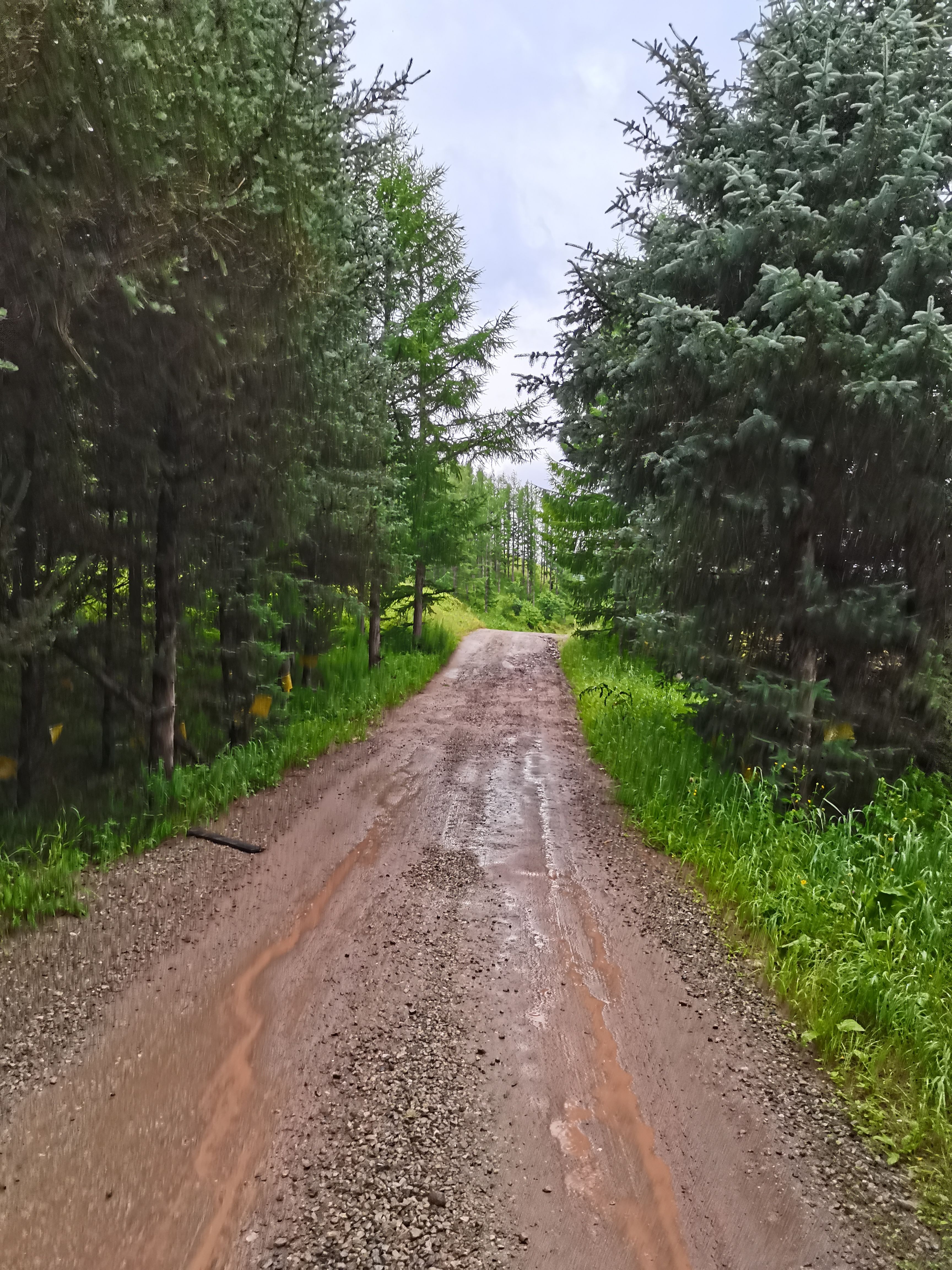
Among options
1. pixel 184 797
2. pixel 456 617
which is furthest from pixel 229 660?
pixel 456 617

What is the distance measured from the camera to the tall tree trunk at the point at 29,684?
6.25 meters

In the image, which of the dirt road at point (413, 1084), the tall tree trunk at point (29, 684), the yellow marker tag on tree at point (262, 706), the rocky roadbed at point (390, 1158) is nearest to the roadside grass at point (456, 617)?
the yellow marker tag on tree at point (262, 706)

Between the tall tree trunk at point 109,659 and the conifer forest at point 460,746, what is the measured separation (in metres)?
0.06

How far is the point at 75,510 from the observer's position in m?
6.52

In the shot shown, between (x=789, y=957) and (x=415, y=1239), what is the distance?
288 cm

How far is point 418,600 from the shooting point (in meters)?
17.7

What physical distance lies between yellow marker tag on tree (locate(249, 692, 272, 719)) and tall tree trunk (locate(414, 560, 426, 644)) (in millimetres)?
7904

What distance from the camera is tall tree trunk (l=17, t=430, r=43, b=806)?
20.5 ft

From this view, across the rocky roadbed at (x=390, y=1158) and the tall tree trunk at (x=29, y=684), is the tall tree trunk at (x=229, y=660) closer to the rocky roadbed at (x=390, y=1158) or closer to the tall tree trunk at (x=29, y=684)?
the tall tree trunk at (x=29, y=684)

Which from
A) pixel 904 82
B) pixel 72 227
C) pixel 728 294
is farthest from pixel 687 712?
pixel 72 227

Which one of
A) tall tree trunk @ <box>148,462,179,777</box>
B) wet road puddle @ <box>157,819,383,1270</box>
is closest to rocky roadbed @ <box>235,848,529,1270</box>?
wet road puddle @ <box>157,819,383,1270</box>

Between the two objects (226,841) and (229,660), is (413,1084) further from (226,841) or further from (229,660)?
(229,660)

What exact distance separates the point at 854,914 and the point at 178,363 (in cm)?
746

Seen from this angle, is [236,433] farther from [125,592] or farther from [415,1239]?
[415,1239]
